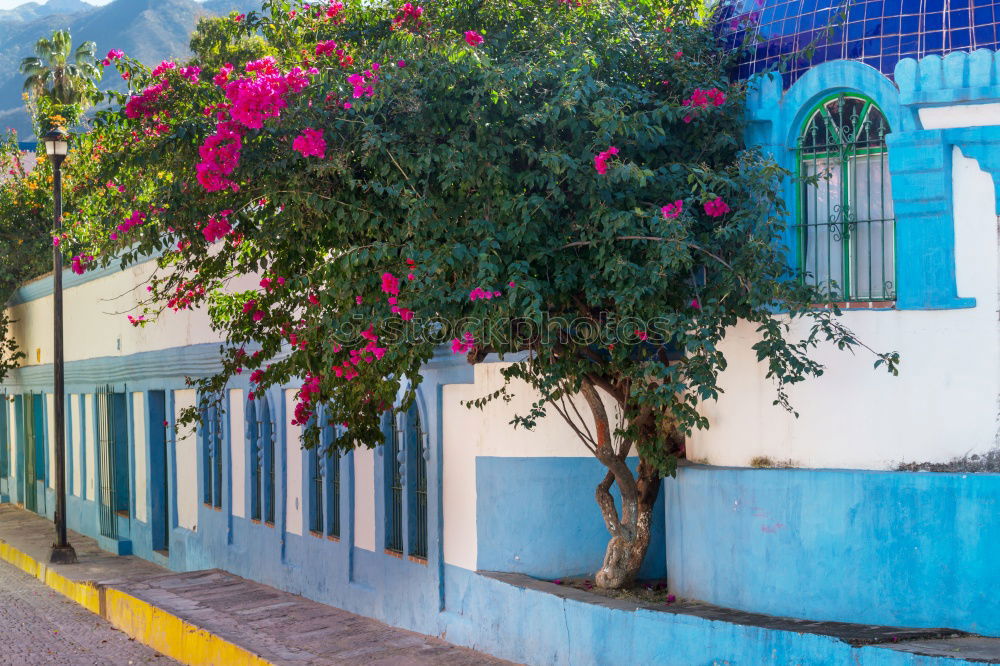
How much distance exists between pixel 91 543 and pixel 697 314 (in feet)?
54.8

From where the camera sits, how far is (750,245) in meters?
7.27

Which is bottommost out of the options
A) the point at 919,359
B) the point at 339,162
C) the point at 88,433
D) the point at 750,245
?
the point at 88,433

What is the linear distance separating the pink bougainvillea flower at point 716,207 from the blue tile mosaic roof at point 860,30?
1255 millimetres

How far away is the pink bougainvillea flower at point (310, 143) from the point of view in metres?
7.64

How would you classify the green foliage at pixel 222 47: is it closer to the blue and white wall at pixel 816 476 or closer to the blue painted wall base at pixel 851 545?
the blue and white wall at pixel 816 476

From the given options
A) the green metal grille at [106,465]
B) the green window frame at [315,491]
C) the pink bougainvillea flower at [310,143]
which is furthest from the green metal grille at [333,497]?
the green metal grille at [106,465]

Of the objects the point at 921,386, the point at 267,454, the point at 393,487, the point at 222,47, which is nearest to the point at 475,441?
the point at 393,487

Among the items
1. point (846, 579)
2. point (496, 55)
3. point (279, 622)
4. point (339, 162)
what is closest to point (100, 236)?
point (339, 162)

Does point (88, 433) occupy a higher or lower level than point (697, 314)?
lower

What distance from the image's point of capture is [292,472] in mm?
13836

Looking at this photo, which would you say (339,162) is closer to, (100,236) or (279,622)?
(100,236)

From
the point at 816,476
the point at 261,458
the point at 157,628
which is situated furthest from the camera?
the point at 261,458

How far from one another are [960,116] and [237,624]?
768 centimetres

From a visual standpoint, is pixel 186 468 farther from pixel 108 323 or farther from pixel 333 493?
pixel 333 493
